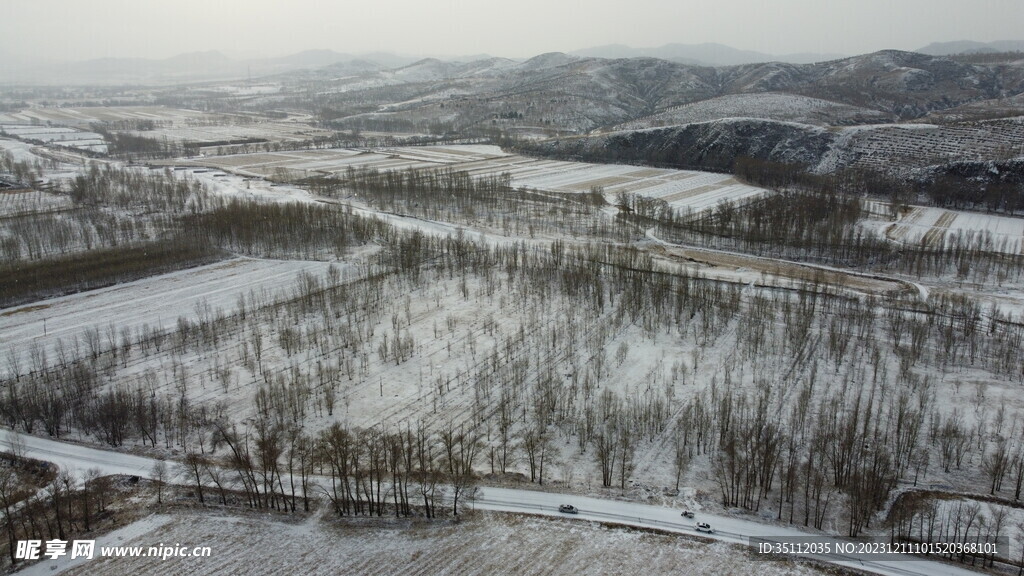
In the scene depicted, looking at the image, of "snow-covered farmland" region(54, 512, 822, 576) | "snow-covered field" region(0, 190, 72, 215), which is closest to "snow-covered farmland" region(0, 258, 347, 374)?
"snow-covered farmland" region(54, 512, 822, 576)

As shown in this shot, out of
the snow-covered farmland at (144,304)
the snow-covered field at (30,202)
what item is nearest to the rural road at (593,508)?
the snow-covered farmland at (144,304)

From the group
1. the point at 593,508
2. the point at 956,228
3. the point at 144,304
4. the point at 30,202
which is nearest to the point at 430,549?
the point at 593,508

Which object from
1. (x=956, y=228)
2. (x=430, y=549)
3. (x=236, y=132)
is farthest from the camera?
(x=236, y=132)

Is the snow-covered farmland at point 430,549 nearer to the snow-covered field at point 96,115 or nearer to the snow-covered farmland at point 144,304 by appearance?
the snow-covered farmland at point 144,304

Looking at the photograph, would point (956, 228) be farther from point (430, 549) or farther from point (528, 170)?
point (430, 549)

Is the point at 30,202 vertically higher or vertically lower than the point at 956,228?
higher

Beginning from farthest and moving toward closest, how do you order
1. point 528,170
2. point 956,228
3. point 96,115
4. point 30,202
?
point 96,115
point 528,170
point 30,202
point 956,228

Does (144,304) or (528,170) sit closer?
(144,304)
